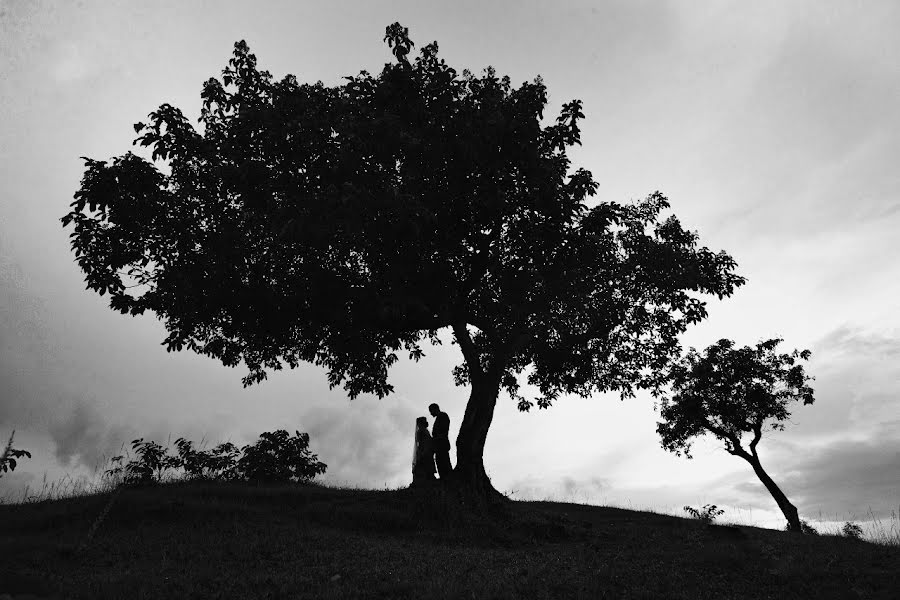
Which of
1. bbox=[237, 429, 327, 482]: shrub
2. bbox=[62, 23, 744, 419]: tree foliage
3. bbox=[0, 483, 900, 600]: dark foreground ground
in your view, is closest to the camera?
bbox=[0, 483, 900, 600]: dark foreground ground

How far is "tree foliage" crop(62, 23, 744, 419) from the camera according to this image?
16.3 meters

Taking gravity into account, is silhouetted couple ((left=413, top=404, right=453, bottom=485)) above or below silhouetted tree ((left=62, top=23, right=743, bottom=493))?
below

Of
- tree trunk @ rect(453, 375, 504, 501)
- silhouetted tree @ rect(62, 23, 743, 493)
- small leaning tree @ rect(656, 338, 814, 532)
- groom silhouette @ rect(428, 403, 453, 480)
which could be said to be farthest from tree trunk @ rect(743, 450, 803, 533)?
groom silhouette @ rect(428, 403, 453, 480)

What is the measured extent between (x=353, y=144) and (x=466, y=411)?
10002mm

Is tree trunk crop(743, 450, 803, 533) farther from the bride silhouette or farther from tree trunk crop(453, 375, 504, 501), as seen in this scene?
the bride silhouette

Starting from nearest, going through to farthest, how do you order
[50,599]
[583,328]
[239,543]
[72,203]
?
1. [50,599]
2. [239,543]
3. [72,203]
4. [583,328]

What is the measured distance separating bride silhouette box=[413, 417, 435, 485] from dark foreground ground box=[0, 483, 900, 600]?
724mm

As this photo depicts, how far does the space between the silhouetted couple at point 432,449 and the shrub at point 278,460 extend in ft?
17.8

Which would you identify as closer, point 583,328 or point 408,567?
point 408,567

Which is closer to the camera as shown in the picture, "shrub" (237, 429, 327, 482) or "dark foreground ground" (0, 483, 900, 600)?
"dark foreground ground" (0, 483, 900, 600)

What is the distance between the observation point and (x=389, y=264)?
18.8m

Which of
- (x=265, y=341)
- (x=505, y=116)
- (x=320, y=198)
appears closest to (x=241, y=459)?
(x=265, y=341)

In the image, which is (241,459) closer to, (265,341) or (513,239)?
(265,341)

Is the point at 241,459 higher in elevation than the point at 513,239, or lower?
lower
